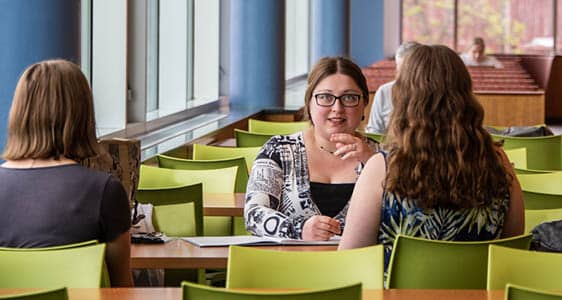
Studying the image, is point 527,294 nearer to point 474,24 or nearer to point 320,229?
point 320,229

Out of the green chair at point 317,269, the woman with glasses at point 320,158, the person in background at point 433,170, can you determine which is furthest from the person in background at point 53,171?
the woman with glasses at point 320,158

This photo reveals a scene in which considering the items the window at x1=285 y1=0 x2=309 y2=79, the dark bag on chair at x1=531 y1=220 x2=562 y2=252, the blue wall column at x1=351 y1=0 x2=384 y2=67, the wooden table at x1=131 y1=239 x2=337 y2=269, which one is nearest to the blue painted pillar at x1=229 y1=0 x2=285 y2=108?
the window at x1=285 y1=0 x2=309 y2=79

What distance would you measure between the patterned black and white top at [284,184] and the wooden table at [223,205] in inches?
17.7

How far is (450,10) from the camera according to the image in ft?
76.5

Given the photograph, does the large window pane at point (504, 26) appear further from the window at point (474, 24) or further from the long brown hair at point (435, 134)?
the long brown hair at point (435, 134)

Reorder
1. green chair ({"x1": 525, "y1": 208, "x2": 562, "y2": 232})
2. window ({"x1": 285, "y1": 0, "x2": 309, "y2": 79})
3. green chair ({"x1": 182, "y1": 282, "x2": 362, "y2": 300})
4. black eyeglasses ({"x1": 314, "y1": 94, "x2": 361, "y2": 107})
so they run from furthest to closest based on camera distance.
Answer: window ({"x1": 285, "y1": 0, "x2": 309, "y2": 79}) → black eyeglasses ({"x1": 314, "y1": 94, "x2": 361, "y2": 107}) → green chair ({"x1": 525, "y1": 208, "x2": 562, "y2": 232}) → green chair ({"x1": 182, "y1": 282, "x2": 362, "y2": 300})

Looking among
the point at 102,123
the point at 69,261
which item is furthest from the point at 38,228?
the point at 102,123

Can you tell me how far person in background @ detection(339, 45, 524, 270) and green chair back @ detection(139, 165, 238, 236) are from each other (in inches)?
69.9

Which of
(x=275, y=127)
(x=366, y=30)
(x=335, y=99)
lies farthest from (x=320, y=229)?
(x=366, y=30)

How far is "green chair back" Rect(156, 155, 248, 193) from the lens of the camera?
18.2 ft

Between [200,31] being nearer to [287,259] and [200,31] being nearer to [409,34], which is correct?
[287,259]

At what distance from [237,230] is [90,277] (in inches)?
83.7

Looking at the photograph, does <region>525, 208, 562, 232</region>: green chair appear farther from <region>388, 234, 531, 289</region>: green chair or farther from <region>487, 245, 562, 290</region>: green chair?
<region>487, 245, 562, 290</region>: green chair

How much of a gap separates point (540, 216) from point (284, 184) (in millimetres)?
935
